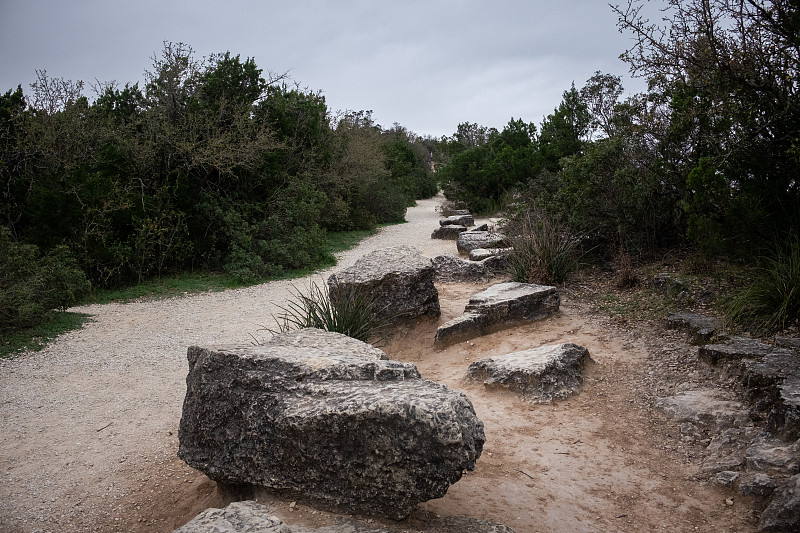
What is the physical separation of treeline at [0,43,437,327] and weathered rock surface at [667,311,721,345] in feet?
24.9

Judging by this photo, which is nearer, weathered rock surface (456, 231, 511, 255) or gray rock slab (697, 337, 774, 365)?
gray rock slab (697, 337, 774, 365)

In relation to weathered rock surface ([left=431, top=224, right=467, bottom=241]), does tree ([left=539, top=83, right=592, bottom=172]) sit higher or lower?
higher

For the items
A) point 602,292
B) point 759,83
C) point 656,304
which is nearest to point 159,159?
point 602,292

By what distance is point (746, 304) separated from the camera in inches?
222

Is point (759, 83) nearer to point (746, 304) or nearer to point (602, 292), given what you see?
point (746, 304)

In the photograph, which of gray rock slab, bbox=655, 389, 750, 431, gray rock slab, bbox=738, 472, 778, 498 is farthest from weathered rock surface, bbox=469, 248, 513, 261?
gray rock slab, bbox=738, 472, 778, 498

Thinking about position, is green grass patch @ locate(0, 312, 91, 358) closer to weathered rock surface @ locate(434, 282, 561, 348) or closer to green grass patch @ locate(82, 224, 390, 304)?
green grass patch @ locate(82, 224, 390, 304)

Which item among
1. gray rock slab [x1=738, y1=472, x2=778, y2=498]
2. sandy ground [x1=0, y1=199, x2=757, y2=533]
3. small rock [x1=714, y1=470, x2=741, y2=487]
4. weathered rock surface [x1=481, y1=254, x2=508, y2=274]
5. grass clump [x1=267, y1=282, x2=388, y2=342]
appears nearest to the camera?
gray rock slab [x1=738, y1=472, x2=778, y2=498]

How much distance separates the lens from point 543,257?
836 centimetres

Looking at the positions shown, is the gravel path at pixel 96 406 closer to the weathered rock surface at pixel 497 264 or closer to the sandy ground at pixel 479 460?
the sandy ground at pixel 479 460

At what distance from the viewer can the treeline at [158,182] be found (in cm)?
981

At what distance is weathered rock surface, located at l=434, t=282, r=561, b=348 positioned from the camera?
6.74 meters

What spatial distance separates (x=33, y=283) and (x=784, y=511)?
27.4 ft

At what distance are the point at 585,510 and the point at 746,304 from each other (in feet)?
A: 10.9
